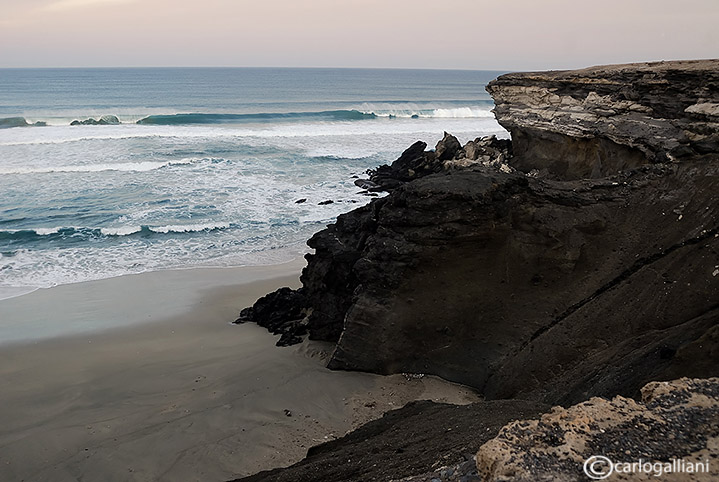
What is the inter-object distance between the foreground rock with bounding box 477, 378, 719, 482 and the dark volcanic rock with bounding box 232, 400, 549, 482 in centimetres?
76

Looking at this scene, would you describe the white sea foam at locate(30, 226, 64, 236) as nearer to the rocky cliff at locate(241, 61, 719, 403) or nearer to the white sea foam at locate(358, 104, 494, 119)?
the rocky cliff at locate(241, 61, 719, 403)

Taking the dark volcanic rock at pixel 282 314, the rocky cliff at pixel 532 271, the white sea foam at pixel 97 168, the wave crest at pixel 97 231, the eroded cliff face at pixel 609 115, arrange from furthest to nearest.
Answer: the white sea foam at pixel 97 168 < the wave crest at pixel 97 231 < the dark volcanic rock at pixel 282 314 < the eroded cliff face at pixel 609 115 < the rocky cliff at pixel 532 271

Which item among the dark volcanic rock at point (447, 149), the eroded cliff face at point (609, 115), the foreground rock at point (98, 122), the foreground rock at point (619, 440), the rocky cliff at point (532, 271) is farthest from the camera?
the foreground rock at point (98, 122)

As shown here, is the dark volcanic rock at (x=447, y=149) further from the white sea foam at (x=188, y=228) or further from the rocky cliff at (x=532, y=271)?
the rocky cliff at (x=532, y=271)

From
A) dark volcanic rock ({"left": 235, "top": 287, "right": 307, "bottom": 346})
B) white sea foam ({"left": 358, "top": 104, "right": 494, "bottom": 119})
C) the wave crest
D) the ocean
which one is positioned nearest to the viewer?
dark volcanic rock ({"left": 235, "top": 287, "right": 307, "bottom": 346})

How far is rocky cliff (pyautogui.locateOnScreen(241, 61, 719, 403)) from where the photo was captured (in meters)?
7.70

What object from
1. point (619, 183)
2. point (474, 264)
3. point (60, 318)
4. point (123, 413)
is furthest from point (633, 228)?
point (60, 318)

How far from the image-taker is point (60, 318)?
38.5 ft

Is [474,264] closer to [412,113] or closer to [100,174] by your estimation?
[100,174]

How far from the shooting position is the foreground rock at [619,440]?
318 centimetres

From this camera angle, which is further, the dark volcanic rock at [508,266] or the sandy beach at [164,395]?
the dark volcanic rock at [508,266]

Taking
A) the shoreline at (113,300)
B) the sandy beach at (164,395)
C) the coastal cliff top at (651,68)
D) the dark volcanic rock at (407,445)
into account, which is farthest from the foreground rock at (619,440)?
the shoreline at (113,300)

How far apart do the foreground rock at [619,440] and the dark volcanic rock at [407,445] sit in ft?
2.49

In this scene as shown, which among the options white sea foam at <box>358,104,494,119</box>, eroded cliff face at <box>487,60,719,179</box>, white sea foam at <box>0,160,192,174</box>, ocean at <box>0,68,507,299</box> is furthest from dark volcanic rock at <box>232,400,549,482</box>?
white sea foam at <box>358,104,494,119</box>
